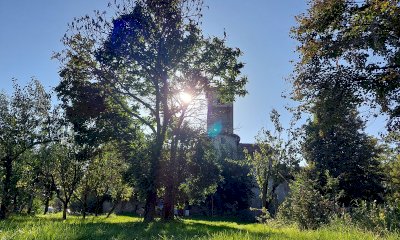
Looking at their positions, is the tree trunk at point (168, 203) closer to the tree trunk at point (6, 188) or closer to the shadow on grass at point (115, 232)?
the shadow on grass at point (115, 232)

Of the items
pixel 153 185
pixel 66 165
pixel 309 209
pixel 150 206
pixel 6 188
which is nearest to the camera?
pixel 309 209

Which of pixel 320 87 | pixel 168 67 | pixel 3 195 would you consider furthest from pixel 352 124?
pixel 3 195

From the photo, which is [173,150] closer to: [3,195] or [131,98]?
[131,98]

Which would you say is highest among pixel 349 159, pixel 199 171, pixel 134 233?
pixel 349 159

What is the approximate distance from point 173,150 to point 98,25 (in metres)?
9.13

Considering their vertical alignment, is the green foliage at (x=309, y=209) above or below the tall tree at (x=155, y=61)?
below

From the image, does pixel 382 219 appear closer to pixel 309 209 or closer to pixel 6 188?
pixel 309 209

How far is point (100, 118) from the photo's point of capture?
21.8 meters

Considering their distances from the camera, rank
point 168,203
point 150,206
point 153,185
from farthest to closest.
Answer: point 168,203 < point 150,206 < point 153,185

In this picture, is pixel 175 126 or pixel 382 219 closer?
pixel 382 219

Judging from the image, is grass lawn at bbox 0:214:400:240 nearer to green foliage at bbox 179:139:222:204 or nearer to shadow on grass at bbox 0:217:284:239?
shadow on grass at bbox 0:217:284:239

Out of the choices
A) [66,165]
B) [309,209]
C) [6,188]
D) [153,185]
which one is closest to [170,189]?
[153,185]

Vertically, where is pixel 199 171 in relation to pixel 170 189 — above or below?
above

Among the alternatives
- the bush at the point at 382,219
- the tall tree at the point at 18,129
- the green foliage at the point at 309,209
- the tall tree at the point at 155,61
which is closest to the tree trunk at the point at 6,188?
the tall tree at the point at 18,129
